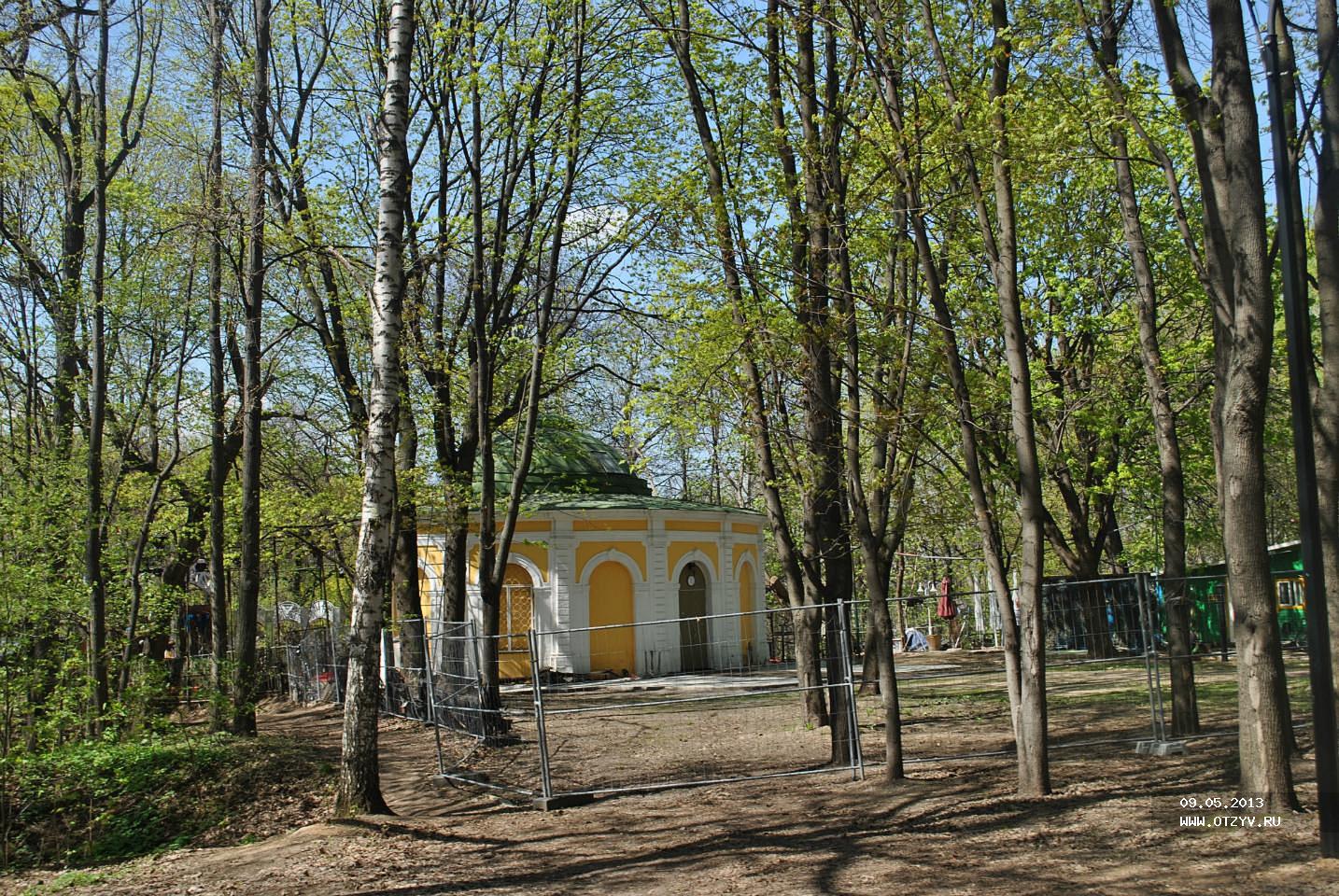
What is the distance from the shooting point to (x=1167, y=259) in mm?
Answer: 19438

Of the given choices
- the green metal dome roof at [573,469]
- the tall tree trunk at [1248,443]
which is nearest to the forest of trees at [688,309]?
the tall tree trunk at [1248,443]

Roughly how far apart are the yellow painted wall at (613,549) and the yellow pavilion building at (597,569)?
26 millimetres

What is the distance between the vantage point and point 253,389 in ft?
47.0

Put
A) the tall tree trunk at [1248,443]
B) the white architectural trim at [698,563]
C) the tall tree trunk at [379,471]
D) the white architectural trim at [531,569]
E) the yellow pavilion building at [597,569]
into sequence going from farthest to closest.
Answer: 1. the white architectural trim at [698,563]
2. the white architectural trim at [531,569]
3. the yellow pavilion building at [597,569]
4. the tall tree trunk at [379,471]
5. the tall tree trunk at [1248,443]

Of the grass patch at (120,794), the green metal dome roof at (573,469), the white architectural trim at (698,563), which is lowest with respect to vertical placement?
the grass patch at (120,794)

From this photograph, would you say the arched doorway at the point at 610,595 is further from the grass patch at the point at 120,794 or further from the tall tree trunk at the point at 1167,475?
the tall tree trunk at the point at 1167,475

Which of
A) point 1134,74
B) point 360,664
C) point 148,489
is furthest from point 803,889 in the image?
point 148,489

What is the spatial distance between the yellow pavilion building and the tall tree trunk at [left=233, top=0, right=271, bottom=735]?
404 inches

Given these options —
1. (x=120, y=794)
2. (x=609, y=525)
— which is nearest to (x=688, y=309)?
(x=120, y=794)

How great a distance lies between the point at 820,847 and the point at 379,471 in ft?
16.1

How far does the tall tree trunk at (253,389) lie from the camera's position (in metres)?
14.1

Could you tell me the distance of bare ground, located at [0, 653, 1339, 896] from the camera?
590cm

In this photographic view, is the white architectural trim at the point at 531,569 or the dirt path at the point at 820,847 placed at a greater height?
the white architectural trim at the point at 531,569

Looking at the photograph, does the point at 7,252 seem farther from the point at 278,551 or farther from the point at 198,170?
the point at 278,551
